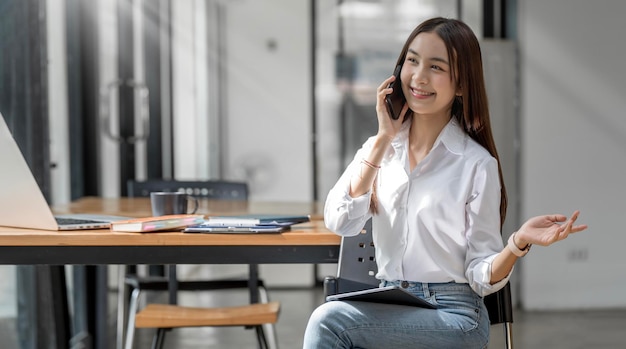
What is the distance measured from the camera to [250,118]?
5.63 metres

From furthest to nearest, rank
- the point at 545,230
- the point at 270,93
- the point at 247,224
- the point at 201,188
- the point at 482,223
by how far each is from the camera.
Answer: the point at 270,93
the point at 201,188
the point at 247,224
the point at 482,223
the point at 545,230

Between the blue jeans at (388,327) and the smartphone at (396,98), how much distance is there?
45 cm

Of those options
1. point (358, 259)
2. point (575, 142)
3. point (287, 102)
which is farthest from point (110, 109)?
point (575, 142)

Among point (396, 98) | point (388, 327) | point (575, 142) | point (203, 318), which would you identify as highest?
point (396, 98)

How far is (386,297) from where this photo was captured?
1.60m

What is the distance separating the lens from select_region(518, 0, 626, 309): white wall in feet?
16.3

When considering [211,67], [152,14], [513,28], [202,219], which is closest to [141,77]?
[152,14]

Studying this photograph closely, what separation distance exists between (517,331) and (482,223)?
294 centimetres

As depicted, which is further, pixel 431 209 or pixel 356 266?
pixel 356 266

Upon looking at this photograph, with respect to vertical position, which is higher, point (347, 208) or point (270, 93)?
point (270, 93)

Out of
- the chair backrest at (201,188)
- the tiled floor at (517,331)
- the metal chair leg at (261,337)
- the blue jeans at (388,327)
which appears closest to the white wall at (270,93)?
the tiled floor at (517,331)

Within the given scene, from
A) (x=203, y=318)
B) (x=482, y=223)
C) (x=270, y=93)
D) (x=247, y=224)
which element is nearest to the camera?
(x=482, y=223)

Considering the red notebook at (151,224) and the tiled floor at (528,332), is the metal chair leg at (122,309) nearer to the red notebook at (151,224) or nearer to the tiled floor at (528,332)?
the tiled floor at (528,332)

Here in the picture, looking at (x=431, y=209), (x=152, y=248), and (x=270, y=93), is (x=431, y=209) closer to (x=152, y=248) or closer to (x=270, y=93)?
(x=152, y=248)
